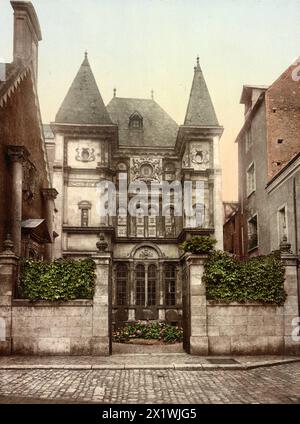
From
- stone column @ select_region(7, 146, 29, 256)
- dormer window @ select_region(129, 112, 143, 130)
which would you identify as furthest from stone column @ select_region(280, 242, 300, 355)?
dormer window @ select_region(129, 112, 143, 130)

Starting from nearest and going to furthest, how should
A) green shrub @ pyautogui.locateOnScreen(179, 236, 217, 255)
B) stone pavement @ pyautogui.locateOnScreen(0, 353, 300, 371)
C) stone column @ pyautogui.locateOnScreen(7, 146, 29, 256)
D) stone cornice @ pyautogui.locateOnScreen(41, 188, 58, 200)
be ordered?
stone pavement @ pyautogui.locateOnScreen(0, 353, 300, 371)
green shrub @ pyautogui.locateOnScreen(179, 236, 217, 255)
stone column @ pyautogui.locateOnScreen(7, 146, 29, 256)
stone cornice @ pyautogui.locateOnScreen(41, 188, 58, 200)

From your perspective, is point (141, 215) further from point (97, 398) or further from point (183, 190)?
point (97, 398)

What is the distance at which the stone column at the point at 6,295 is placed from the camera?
518 inches

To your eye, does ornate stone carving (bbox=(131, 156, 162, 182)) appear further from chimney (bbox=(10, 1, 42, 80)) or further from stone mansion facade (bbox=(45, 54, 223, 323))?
chimney (bbox=(10, 1, 42, 80))

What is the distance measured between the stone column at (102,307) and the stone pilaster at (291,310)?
16.8 feet

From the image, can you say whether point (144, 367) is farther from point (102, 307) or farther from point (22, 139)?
point (22, 139)

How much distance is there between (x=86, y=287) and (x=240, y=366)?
15.8 feet

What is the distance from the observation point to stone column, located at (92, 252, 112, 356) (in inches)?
525

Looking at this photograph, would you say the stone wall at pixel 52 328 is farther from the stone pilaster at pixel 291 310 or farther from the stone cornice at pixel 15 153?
the stone cornice at pixel 15 153

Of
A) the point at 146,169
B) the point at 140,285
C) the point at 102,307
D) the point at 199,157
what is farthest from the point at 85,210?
the point at 102,307

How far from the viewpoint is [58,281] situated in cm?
1366

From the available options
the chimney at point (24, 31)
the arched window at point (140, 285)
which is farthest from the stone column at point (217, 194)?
the chimney at point (24, 31)

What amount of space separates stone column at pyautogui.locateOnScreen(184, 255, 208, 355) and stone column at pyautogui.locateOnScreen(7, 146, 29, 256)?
6931 mm

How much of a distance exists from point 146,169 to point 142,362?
65.8 ft
